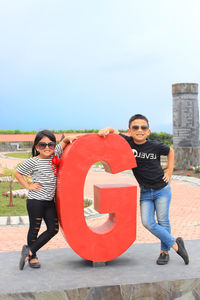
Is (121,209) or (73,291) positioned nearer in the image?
(73,291)

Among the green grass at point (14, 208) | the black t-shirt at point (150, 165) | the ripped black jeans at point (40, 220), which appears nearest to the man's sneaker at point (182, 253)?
the black t-shirt at point (150, 165)

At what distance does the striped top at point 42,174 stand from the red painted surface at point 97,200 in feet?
0.40

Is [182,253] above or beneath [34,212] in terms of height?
beneath

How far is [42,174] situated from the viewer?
14.1 ft

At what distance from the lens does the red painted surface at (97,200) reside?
4238 mm

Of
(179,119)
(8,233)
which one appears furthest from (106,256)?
(179,119)

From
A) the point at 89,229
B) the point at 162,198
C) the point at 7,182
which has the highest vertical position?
the point at 162,198

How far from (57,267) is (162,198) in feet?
5.03

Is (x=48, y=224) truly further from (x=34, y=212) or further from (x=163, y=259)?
(x=163, y=259)

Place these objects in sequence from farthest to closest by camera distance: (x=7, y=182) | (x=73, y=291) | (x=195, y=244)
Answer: (x=7, y=182), (x=195, y=244), (x=73, y=291)

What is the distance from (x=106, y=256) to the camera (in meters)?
4.46

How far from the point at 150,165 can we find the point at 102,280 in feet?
4.77

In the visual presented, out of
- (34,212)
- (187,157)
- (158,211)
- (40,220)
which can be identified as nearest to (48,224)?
(40,220)

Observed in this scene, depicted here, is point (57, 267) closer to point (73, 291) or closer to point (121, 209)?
point (73, 291)
